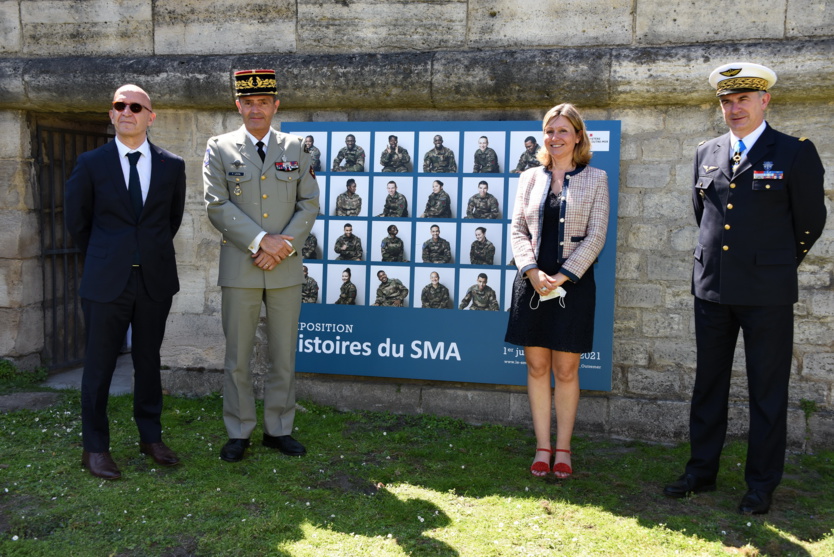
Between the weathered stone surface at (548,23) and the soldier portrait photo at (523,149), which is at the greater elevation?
the weathered stone surface at (548,23)

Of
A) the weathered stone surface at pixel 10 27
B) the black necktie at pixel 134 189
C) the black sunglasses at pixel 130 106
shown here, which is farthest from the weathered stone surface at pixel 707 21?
the weathered stone surface at pixel 10 27

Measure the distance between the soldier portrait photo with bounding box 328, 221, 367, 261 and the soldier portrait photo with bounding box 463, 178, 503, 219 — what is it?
76 centimetres

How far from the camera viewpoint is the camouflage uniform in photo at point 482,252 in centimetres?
518

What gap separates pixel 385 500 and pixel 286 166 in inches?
75.7

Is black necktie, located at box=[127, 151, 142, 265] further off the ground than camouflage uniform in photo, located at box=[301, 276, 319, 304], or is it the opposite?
black necktie, located at box=[127, 151, 142, 265]

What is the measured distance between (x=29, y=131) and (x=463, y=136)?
352 cm

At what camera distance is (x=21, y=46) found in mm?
5930

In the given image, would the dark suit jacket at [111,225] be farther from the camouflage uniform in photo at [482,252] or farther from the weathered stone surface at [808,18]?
the weathered stone surface at [808,18]

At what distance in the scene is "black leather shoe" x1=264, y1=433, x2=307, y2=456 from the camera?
14.8 feet

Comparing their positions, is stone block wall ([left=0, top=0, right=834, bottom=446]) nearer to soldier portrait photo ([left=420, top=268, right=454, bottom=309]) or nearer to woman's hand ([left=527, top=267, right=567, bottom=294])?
soldier portrait photo ([left=420, top=268, right=454, bottom=309])

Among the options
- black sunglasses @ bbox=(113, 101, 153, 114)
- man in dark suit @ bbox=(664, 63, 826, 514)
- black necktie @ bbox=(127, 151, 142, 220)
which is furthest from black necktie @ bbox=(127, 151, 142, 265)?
man in dark suit @ bbox=(664, 63, 826, 514)

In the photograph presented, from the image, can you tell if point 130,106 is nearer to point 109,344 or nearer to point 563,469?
point 109,344

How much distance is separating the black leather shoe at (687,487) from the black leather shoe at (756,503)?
26 centimetres

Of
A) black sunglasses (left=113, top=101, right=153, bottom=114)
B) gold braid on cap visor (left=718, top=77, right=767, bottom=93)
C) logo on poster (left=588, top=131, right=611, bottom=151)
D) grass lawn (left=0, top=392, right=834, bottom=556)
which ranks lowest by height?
grass lawn (left=0, top=392, right=834, bottom=556)
